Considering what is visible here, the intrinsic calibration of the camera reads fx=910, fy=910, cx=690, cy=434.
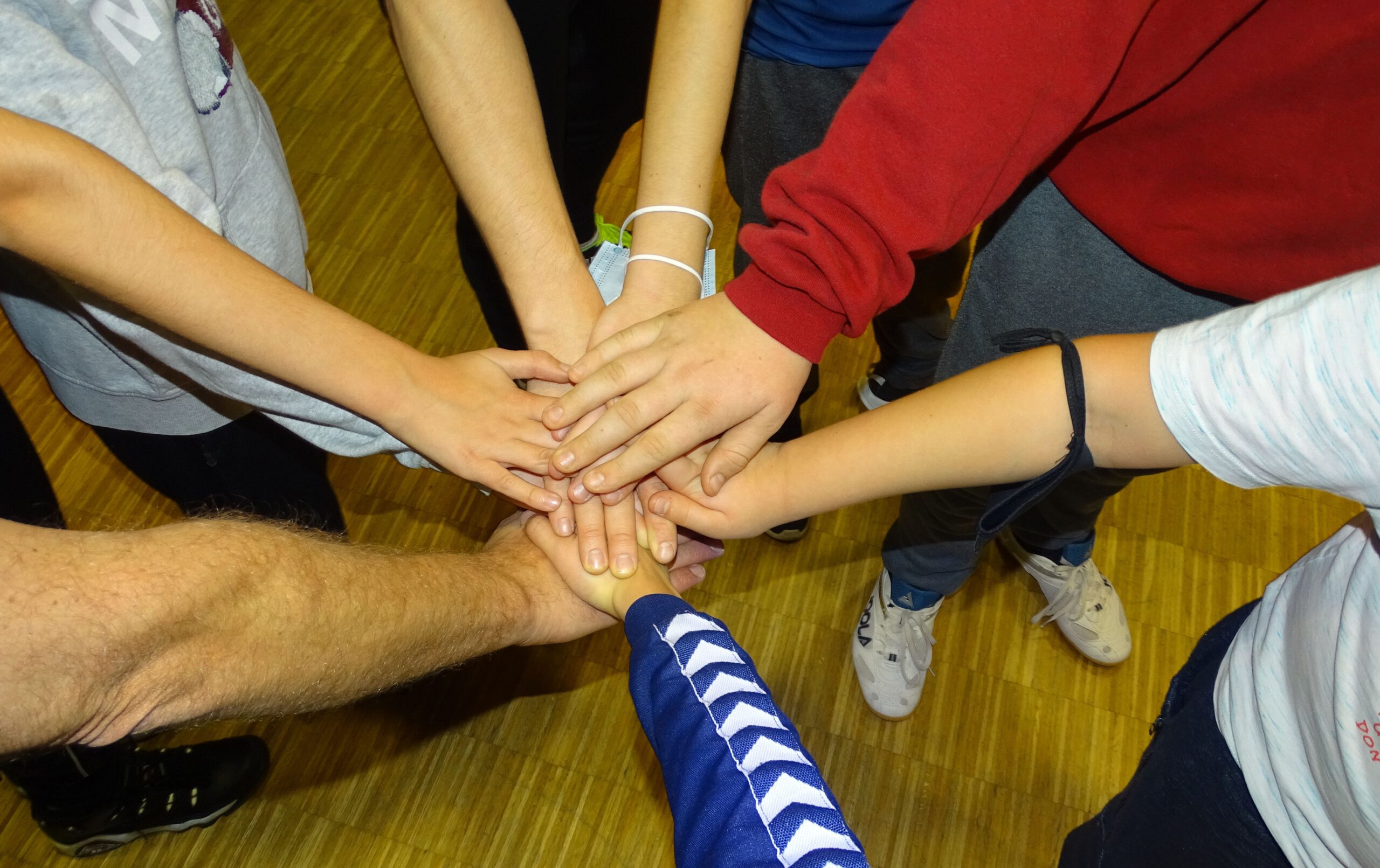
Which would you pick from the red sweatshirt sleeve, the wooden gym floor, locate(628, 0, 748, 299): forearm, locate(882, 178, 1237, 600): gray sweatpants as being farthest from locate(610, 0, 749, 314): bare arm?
the wooden gym floor

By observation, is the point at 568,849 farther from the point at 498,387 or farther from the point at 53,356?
the point at 53,356

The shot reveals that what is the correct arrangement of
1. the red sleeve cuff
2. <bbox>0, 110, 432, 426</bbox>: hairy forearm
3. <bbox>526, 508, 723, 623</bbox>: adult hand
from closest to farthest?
<bbox>0, 110, 432, 426</bbox>: hairy forearm → the red sleeve cuff → <bbox>526, 508, 723, 623</bbox>: adult hand

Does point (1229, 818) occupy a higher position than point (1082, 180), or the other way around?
point (1082, 180)

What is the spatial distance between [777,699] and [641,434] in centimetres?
72

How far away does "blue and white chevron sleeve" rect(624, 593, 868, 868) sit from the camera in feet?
2.07

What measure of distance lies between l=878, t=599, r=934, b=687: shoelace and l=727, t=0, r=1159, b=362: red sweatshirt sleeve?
2.49 feet

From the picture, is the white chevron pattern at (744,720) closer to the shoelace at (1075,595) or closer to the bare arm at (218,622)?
the bare arm at (218,622)

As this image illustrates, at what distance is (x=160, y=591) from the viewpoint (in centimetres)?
68

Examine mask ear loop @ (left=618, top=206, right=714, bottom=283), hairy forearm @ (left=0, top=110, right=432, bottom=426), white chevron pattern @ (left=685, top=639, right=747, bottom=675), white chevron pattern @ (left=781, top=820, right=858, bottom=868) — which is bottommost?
white chevron pattern @ (left=685, top=639, right=747, bottom=675)

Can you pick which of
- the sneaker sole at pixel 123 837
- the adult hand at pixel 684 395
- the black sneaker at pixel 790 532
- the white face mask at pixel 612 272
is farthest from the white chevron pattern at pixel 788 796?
the sneaker sole at pixel 123 837

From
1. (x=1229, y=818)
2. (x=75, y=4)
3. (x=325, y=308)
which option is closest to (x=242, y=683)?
(x=325, y=308)

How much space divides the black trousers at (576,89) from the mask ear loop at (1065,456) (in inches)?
27.1

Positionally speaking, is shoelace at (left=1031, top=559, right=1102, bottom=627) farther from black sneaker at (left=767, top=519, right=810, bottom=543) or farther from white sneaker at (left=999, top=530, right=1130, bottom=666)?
black sneaker at (left=767, top=519, right=810, bottom=543)

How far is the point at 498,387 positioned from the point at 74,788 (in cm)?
84
